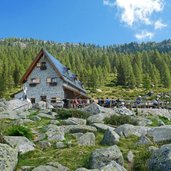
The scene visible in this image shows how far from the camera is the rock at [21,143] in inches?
652

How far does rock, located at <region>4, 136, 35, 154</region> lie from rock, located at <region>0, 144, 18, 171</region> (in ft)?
6.50

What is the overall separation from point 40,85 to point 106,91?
68.7 metres

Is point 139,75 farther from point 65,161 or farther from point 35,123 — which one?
point 65,161

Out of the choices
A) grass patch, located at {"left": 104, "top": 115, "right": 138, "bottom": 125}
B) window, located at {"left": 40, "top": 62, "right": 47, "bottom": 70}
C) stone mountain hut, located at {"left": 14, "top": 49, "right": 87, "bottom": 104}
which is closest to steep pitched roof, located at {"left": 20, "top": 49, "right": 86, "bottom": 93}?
stone mountain hut, located at {"left": 14, "top": 49, "right": 87, "bottom": 104}

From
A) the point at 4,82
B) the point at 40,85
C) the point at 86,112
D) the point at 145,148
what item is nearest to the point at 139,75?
the point at 4,82

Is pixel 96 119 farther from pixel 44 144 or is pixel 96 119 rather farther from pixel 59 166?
pixel 59 166

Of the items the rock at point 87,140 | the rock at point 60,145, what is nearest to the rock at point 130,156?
the rock at point 87,140

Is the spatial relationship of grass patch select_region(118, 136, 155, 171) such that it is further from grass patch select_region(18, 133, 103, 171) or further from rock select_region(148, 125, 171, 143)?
grass patch select_region(18, 133, 103, 171)

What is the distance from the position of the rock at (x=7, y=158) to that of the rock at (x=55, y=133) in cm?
517

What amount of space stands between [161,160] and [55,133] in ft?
26.9

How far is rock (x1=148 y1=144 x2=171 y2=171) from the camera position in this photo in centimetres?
1288

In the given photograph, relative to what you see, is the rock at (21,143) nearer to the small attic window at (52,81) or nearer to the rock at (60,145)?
the rock at (60,145)

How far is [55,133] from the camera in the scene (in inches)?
794

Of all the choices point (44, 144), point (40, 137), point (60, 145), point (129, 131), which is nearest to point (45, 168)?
point (60, 145)
